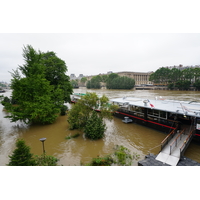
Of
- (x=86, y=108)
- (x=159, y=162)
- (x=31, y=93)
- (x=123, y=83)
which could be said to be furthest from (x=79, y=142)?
(x=123, y=83)

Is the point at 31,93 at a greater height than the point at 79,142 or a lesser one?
greater

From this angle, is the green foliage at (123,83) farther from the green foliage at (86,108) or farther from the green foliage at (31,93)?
the green foliage at (86,108)

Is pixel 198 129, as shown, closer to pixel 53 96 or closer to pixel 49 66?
pixel 53 96

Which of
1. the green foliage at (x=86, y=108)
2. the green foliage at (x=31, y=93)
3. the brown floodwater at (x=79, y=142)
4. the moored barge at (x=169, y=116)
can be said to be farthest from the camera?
the green foliage at (x=31, y=93)

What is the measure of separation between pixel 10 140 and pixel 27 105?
4230 mm

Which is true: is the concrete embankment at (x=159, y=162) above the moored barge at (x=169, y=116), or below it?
below

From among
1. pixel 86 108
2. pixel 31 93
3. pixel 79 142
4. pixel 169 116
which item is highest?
pixel 31 93

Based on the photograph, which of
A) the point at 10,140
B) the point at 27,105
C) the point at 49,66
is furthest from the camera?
the point at 49,66

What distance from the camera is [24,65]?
61.8 feet

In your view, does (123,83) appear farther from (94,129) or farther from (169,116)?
(94,129)

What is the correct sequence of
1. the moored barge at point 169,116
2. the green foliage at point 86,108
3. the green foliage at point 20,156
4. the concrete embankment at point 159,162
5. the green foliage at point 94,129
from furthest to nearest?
the green foliage at point 86,108, the green foliage at point 94,129, the moored barge at point 169,116, the concrete embankment at point 159,162, the green foliage at point 20,156

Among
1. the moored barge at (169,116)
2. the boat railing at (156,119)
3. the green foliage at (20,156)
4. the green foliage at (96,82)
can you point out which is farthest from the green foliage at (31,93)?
the green foliage at (96,82)

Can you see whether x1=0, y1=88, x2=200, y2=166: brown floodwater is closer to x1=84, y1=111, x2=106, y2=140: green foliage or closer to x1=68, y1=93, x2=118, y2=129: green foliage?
x1=84, y1=111, x2=106, y2=140: green foliage

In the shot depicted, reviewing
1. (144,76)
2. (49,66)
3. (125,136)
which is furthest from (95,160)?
(144,76)
